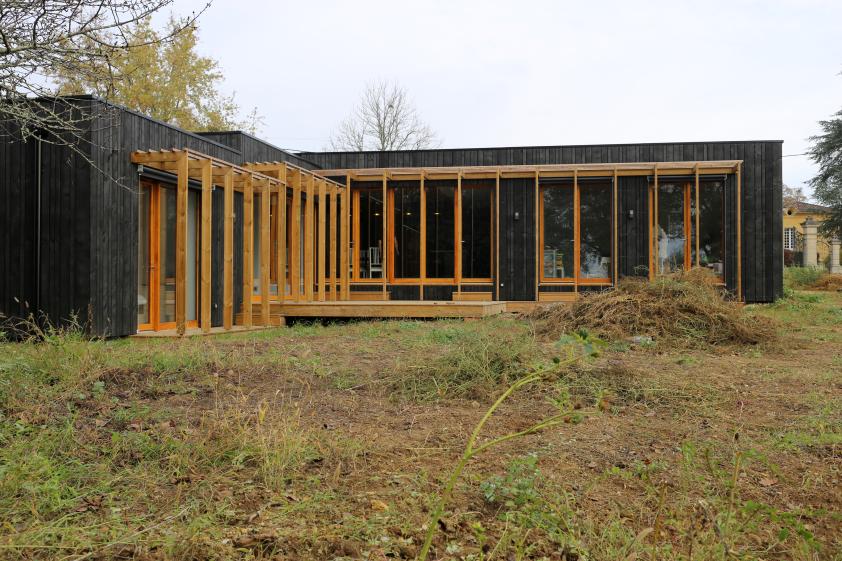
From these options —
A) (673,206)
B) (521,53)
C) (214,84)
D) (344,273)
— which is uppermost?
(214,84)

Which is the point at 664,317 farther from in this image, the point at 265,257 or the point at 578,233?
the point at 578,233

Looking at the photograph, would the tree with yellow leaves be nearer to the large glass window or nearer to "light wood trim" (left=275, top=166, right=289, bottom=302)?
the large glass window

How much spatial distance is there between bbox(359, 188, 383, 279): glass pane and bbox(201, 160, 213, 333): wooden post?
607 centimetres

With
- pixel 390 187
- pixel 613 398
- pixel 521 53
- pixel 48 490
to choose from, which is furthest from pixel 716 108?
pixel 48 490

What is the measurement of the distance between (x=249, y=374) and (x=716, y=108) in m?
18.6

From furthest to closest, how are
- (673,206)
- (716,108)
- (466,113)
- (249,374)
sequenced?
1. (466,113)
2. (716,108)
3. (673,206)
4. (249,374)

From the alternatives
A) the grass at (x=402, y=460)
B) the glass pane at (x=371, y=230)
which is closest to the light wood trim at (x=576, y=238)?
the glass pane at (x=371, y=230)

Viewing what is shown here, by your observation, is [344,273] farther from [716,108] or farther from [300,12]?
[716,108]

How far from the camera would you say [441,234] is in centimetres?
1569

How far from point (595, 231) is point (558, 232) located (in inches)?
31.2

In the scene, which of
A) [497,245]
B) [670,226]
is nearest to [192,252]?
[497,245]

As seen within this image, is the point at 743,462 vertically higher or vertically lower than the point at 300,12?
lower

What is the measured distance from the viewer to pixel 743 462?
132 inches

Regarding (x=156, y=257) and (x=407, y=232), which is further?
(x=407, y=232)
